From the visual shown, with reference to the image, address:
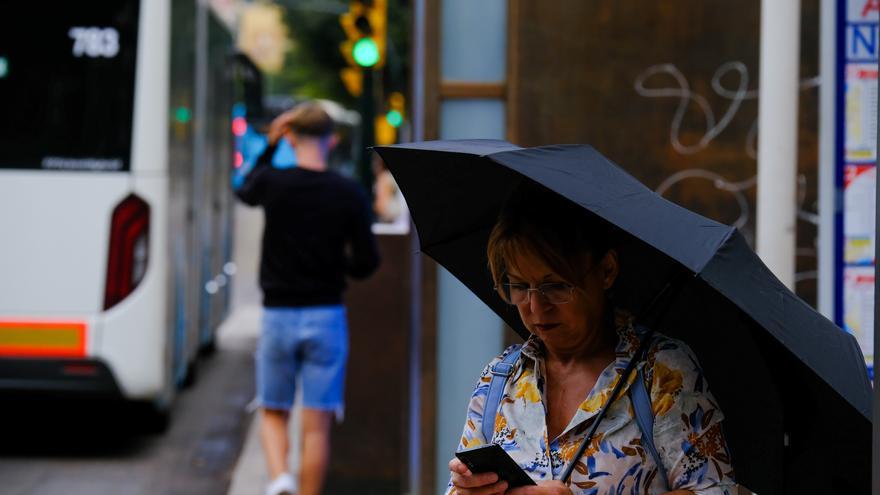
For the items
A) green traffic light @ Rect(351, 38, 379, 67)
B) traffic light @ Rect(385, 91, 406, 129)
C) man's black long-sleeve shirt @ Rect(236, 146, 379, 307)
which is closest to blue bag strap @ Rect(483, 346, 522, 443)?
man's black long-sleeve shirt @ Rect(236, 146, 379, 307)

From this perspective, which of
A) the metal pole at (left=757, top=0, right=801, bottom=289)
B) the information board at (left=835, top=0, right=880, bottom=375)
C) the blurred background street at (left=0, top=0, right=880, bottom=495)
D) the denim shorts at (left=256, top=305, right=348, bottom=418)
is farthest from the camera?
the denim shorts at (left=256, top=305, right=348, bottom=418)

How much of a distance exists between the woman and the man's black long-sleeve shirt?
12.2 ft

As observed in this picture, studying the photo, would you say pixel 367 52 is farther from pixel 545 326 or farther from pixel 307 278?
pixel 545 326

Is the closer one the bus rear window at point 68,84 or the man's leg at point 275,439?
the man's leg at point 275,439

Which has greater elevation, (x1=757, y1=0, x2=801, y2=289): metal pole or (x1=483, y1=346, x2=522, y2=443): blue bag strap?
(x1=757, y1=0, x2=801, y2=289): metal pole

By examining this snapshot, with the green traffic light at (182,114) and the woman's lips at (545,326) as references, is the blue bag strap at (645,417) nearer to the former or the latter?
the woman's lips at (545,326)

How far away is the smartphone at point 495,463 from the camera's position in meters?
2.26

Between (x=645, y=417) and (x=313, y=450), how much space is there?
14.0 feet

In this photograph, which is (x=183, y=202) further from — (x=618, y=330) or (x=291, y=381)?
(x=618, y=330)

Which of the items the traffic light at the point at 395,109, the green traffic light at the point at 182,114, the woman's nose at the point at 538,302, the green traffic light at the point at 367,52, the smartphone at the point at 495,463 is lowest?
the smartphone at the point at 495,463

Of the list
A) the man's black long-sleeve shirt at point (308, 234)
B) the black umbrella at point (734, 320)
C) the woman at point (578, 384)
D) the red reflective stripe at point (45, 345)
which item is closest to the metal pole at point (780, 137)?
the black umbrella at point (734, 320)

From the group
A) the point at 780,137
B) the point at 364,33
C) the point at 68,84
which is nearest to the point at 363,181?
the point at 364,33

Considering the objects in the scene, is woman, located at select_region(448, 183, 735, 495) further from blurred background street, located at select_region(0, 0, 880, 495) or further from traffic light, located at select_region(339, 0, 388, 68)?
traffic light, located at select_region(339, 0, 388, 68)

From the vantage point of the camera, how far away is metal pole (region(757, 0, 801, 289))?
14.0 feet
